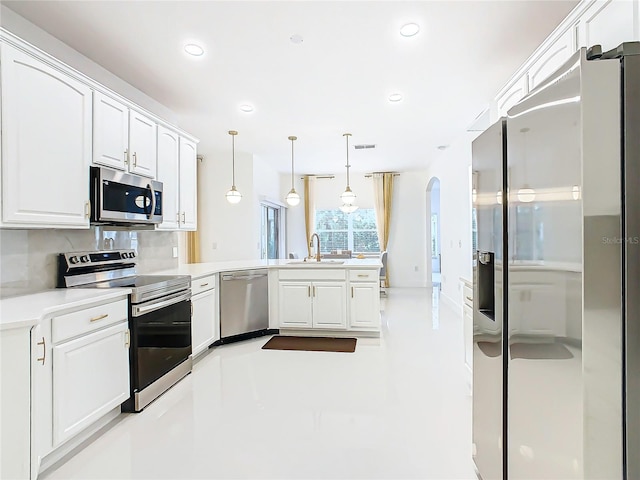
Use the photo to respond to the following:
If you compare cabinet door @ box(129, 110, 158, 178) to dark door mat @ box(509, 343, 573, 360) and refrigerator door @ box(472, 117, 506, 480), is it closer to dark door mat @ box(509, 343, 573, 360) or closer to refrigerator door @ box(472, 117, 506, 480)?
refrigerator door @ box(472, 117, 506, 480)

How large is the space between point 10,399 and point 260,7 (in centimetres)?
258

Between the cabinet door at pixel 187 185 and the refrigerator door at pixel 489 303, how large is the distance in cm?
318

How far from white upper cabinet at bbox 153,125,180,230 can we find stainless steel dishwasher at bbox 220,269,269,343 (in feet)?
2.85

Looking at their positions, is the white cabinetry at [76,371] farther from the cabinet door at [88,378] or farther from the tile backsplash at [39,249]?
the tile backsplash at [39,249]

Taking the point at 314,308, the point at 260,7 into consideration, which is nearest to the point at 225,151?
the point at 314,308

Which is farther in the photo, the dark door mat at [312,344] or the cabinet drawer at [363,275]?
the cabinet drawer at [363,275]

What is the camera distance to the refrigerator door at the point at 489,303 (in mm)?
1512

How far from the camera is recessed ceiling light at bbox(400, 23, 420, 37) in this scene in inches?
102

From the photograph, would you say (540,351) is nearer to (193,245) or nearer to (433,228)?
(193,245)

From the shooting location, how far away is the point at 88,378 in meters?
2.20

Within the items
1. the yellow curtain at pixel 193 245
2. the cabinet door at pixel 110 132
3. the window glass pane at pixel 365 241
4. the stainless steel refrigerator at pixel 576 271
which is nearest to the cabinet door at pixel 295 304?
the cabinet door at pixel 110 132

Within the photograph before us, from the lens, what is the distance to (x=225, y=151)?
683 cm

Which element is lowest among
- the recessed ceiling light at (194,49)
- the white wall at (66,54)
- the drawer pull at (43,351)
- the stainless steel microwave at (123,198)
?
the drawer pull at (43,351)

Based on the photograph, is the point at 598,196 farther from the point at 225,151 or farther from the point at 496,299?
the point at 225,151
